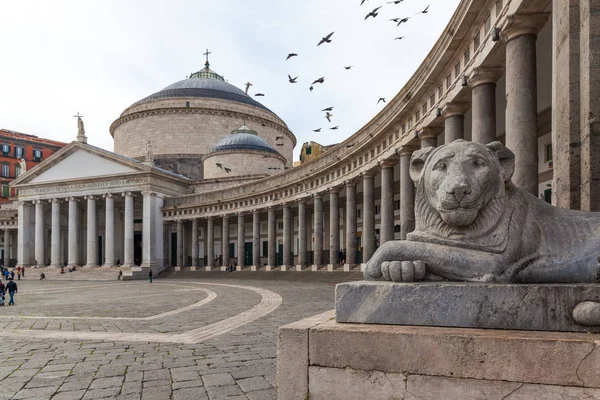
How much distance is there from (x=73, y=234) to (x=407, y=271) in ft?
168

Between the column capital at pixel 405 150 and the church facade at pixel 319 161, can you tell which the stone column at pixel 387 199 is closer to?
the church facade at pixel 319 161

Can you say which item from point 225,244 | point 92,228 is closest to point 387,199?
point 225,244

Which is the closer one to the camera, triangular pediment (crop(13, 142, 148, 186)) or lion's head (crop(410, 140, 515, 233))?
lion's head (crop(410, 140, 515, 233))

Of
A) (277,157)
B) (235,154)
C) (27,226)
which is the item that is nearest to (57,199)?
(27,226)

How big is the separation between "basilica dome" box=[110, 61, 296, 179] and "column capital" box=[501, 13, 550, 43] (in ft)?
160

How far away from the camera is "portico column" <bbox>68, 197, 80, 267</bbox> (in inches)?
1921

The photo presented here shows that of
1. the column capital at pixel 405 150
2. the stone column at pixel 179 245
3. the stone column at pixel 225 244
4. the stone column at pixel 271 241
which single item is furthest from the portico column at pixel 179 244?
the column capital at pixel 405 150

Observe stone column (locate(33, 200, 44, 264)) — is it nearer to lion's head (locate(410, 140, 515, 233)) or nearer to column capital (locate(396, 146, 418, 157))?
column capital (locate(396, 146, 418, 157))

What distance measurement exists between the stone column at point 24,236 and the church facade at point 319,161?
5.8 inches

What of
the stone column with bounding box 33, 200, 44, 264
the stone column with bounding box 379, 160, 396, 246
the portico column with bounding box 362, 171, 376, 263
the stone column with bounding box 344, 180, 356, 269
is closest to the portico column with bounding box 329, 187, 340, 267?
the stone column with bounding box 344, 180, 356, 269

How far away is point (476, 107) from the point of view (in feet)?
44.6

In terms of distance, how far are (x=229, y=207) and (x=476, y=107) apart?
107 feet

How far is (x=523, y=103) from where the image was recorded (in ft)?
35.8

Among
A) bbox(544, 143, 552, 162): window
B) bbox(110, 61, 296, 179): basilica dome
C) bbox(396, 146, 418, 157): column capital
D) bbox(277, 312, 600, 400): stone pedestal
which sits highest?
bbox(110, 61, 296, 179): basilica dome
